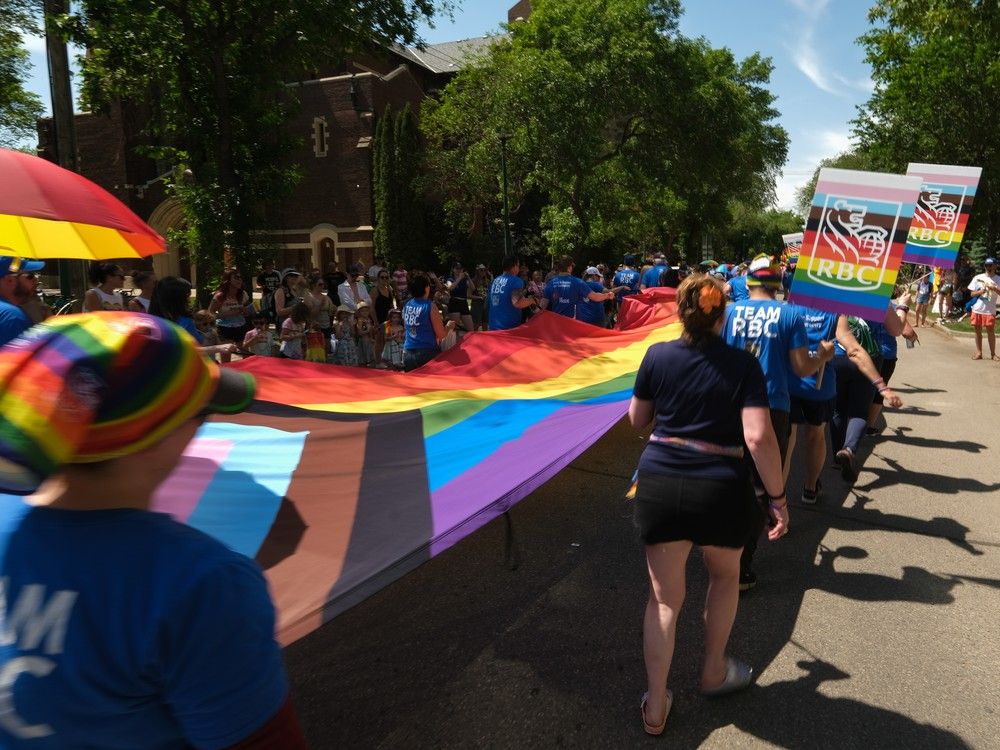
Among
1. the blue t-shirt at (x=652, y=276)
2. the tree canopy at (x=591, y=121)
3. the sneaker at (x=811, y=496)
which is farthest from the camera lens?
the tree canopy at (x=591, y=121)

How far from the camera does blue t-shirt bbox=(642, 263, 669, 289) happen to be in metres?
14.0

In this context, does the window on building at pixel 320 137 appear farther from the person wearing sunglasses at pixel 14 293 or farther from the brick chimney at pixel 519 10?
the person wearing sunglasses at pixel 14 293

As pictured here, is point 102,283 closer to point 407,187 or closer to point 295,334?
point 295,334

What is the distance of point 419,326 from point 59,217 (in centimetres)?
401

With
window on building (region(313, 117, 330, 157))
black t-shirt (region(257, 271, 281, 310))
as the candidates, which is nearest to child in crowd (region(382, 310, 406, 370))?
black t-shirt (region(257, 271, 281, 310))

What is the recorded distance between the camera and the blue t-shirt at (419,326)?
7.61 m

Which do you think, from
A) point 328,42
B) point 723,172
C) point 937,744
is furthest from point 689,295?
point 723,172

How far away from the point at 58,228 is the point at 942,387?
11.3 meters

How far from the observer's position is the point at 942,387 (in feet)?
36.3

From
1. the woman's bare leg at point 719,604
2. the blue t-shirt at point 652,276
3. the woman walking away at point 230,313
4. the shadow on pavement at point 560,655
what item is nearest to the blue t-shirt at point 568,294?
the blue t-shirt at point 652,276

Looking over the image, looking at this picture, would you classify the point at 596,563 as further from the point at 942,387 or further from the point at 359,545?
the point at 942,387

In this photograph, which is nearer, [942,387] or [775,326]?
[775,326]

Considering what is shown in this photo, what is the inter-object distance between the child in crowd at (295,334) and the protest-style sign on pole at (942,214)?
7.83 metres

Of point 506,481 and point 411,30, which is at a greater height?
point 411,30
